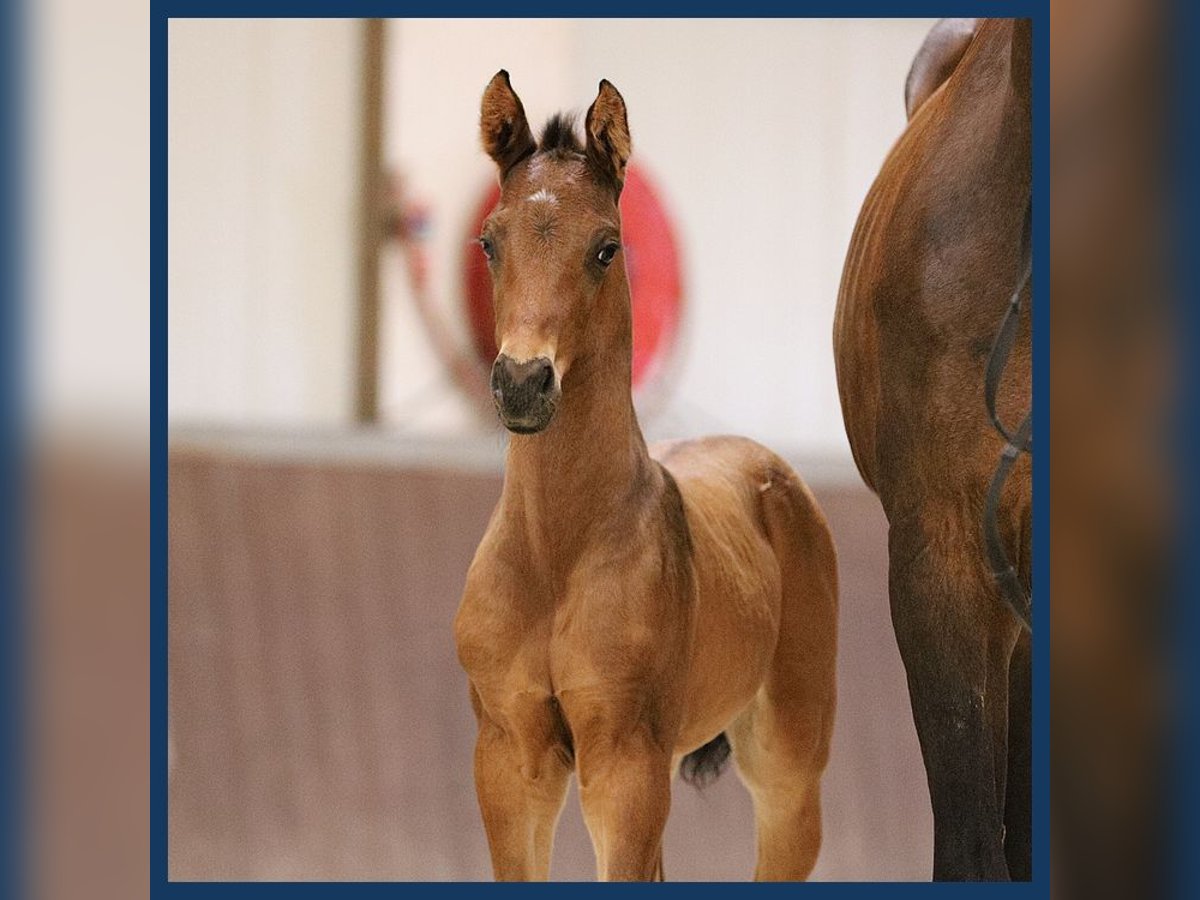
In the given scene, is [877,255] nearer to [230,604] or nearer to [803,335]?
[803,335]

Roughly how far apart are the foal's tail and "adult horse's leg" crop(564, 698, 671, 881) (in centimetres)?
14

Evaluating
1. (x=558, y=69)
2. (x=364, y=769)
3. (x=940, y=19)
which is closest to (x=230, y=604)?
(x=364, y=769)

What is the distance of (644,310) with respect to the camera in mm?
1313

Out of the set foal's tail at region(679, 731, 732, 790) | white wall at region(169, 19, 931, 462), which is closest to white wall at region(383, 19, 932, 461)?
white wall at region(169, 19, 931, 462)

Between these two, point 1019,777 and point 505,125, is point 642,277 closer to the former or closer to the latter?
point 505,125

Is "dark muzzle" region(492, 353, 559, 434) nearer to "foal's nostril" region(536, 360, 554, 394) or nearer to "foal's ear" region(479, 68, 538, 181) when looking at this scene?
"foal's nostril" region(536, 360, 554, 394)

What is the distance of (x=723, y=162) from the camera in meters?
1.36

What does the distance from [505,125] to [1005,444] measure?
0.47 metres

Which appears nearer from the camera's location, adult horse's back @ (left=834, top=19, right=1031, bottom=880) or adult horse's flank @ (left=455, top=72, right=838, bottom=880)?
adult horse's flank @ (left=455, top=72, right=838, bottom=880)

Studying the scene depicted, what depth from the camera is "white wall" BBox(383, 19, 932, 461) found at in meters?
1.32

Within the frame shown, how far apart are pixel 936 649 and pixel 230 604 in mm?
610
